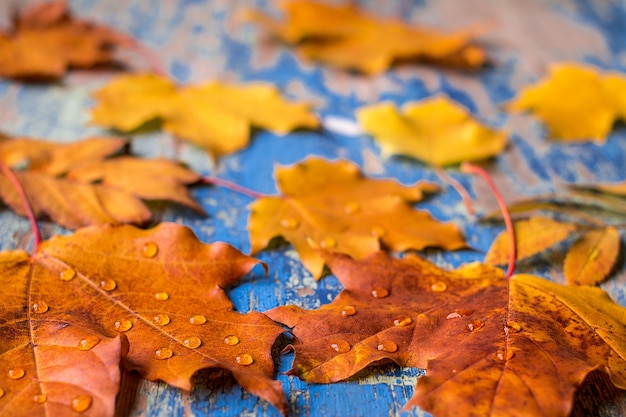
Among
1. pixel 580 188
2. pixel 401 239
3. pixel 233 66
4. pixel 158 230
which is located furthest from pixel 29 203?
pixel 580 188

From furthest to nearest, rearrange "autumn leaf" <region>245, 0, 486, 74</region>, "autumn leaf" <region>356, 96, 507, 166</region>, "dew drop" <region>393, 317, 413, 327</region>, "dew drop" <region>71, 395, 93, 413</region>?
1. "autumn leaf" <region>245, 0, 486, 74</region>
2. "autumn leaf" <region>356, 96, 507, 166</region>
3. "dew drop" <region>393, 317, 413, 327</region>
4. "dew drop" <region>71, 395, 93, 413</region>

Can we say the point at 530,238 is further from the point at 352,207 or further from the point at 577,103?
the point at 577,103

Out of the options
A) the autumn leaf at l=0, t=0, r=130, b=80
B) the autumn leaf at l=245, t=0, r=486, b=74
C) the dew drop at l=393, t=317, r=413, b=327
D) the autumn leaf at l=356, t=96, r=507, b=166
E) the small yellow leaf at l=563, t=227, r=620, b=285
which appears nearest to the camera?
the dew drop at l=393, t=317, r=413, b=327

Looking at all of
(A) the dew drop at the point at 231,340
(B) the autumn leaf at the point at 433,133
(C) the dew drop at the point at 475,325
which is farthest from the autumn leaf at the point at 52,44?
(C) the dew drop at the point at 475,325

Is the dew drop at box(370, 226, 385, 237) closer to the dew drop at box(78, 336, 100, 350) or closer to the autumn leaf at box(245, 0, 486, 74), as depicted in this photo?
the dew drop at box(78, 336, 100, 350)

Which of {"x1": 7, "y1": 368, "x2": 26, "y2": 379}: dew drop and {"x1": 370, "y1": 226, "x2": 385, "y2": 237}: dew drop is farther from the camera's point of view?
{"x1": 370, "y1": 226, "x2": 385, "y2": 237}: dew drop

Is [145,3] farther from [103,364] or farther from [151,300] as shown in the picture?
[103,364]

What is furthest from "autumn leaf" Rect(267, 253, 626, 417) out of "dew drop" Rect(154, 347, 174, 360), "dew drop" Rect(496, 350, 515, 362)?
"dew drop" Rect(154, 347, 174, 360)

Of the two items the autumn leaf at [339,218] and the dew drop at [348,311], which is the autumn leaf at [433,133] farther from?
the dew drop at [348,311]
